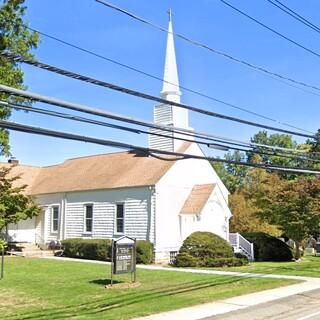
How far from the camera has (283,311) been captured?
37.7 feet

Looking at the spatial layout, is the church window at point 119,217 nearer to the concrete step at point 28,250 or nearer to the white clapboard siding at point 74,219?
the white clapboard siding at point 74,219

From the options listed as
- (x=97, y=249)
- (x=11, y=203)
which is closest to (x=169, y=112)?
(x=97, y=249)

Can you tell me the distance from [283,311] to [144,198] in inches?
644

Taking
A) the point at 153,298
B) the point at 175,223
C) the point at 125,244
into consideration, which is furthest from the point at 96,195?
the point at 153,298

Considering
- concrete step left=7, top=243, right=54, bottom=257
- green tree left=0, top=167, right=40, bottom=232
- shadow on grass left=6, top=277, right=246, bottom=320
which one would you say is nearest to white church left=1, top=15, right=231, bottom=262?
concrete step left=7, top=243, right=54, bottom=257

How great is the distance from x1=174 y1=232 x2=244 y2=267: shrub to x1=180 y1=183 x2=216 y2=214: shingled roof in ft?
11.0

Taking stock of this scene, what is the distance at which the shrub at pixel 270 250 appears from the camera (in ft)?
90.3

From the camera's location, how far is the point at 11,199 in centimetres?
2053

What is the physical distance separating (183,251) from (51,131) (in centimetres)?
1616

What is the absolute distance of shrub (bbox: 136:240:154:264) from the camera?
80.9 ft

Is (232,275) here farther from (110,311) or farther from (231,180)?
(231,180)

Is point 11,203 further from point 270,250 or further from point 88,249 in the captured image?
point 270,250

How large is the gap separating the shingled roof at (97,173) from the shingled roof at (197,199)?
94.8 inches

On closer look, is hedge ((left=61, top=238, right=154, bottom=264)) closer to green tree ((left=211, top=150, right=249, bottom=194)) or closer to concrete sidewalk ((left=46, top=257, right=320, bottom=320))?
concrete sidewalk ((left=46, top=257, right=320, bottom=320))
